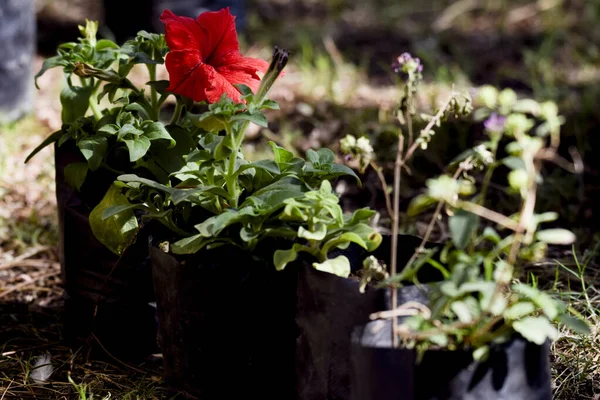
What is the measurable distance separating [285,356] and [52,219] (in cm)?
130

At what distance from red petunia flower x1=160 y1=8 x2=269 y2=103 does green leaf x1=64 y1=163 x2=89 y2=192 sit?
280mm

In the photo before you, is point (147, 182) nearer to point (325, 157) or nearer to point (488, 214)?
point (325, 157)

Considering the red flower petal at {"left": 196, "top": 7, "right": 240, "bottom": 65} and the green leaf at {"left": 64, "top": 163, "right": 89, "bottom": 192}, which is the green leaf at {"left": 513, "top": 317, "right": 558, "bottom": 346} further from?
the green leaf at {"left": 64, "top": 163, "right": 89, "bottom": 192}

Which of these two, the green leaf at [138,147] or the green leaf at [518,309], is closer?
the green leaf at [518,309]

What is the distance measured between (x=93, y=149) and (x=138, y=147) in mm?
137

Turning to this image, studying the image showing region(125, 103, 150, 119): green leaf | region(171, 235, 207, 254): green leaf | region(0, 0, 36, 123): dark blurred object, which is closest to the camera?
region(171, 235, 207, 254): green leaf

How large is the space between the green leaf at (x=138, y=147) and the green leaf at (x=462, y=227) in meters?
0.67

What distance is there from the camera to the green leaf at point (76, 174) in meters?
1.73

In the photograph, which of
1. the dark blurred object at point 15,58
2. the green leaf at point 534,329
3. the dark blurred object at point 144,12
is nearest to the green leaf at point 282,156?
the green leaf at point 534,329

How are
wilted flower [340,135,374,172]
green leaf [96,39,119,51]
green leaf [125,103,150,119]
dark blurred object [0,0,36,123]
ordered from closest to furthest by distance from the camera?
1. wilted flower [340,135,374,172]
2. green leaf [125,103,150,119]
3. green leaf [96,39,119,51]
4. dark blurred object [0,0,36,123]

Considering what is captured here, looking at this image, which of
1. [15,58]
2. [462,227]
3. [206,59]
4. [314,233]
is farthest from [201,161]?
[15,58]

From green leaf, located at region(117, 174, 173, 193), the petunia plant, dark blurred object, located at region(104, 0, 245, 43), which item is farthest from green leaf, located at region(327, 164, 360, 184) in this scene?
dark blurred object, located at region(104, 0, 245, 43)

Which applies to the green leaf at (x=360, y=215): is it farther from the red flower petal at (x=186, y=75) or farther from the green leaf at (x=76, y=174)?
the green leaf at (x=76, y=174)

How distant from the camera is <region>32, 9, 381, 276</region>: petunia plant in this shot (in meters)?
1.45
